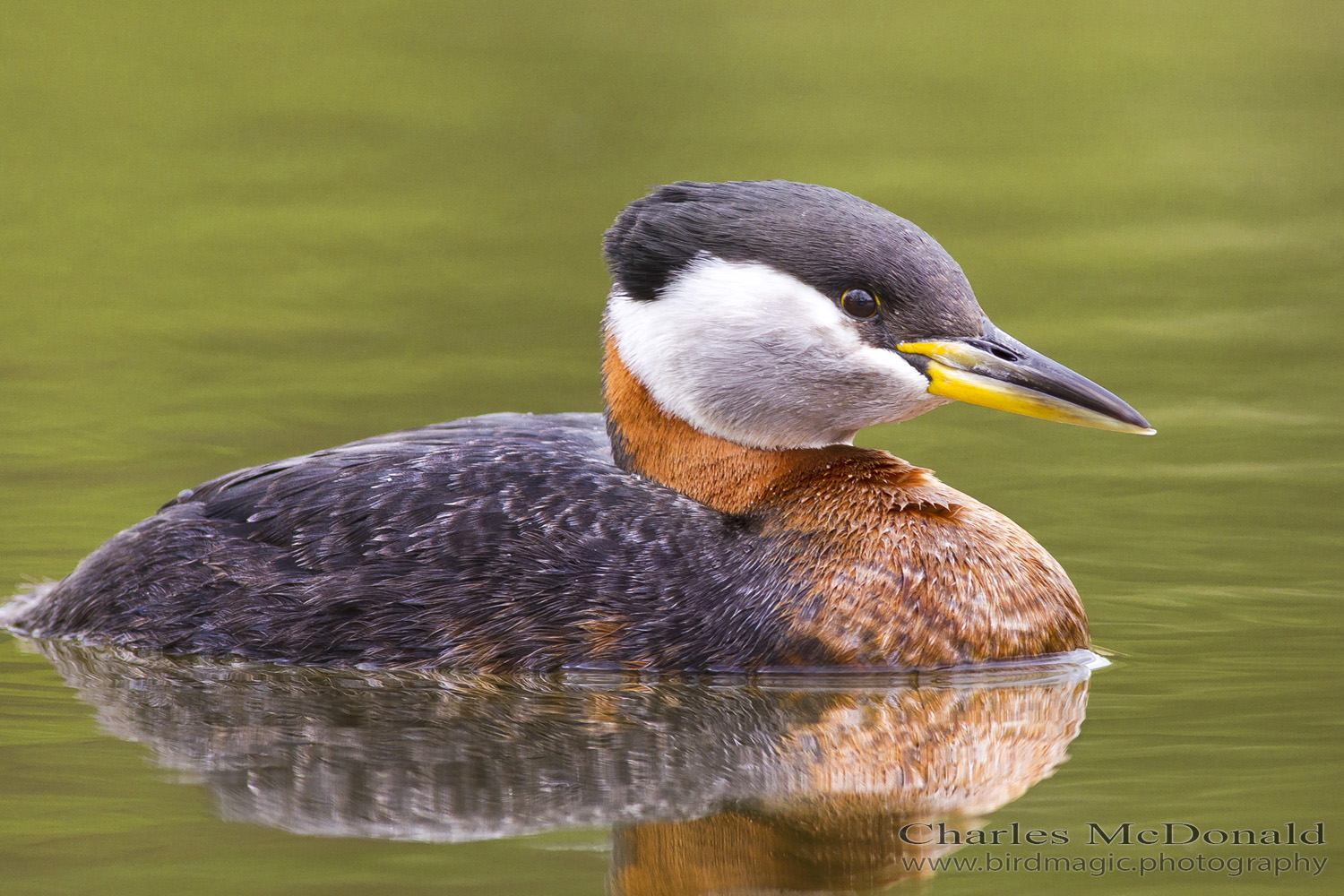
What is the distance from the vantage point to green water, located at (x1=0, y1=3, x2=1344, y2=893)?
5961mm

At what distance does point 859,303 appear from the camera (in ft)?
24.2

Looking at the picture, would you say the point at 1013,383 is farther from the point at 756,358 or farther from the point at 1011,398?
the point at 756,358

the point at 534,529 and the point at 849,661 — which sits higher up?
the point at 534,529

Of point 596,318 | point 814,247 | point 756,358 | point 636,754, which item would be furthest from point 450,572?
point 596,318

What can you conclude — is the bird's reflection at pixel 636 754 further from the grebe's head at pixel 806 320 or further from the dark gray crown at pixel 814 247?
the dark gray crown at pixel 814 247

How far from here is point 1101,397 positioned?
7191mm

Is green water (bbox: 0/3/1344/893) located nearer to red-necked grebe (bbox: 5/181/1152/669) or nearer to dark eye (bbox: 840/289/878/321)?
red-necked grebe (bbox: 5/181/1152/669)

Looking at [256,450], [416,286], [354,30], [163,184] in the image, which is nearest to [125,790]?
[256,450]

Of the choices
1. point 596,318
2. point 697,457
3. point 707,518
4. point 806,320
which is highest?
point 806,320

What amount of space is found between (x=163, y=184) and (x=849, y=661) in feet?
33.8

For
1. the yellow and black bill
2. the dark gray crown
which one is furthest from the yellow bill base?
the dark gray crown

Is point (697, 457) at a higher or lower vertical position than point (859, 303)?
lower

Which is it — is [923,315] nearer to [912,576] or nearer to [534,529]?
[912,576]

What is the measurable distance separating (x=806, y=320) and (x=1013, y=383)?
0.85m
